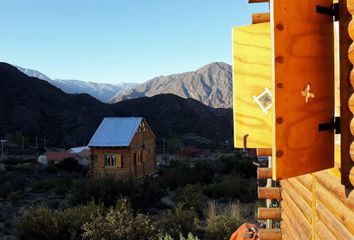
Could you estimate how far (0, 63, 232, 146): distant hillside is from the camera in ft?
228

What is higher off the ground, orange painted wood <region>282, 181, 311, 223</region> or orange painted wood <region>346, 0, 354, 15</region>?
orange painted wood <region>346, 0, 354, 15</region>

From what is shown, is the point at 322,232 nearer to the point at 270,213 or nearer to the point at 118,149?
the point at 270,213

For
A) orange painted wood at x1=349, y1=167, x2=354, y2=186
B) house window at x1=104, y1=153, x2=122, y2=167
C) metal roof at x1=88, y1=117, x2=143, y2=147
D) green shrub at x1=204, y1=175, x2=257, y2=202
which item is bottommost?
green shrub at x1=204, y1=175, x2=257, y2=202

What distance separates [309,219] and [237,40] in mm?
1574

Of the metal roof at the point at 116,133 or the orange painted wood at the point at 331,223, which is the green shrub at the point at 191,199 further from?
the orange painted wood at the point at 331,223

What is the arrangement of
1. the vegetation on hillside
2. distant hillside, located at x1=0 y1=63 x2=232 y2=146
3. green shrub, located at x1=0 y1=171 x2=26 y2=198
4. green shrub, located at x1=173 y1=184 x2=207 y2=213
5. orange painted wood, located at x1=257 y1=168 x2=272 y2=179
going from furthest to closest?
1. distant hillside, located at x1=0 y1=63 x2=232 y2=146
2. green shrub, located at x1=0 y1=171 x2=26 y2=198
3. green shrub, located at x1=173 y1=184 x2=207 y2=213
4. the vegetation on hillside
5. orange painted wood, located at x1=257 y1=168 x2=272 y2=179

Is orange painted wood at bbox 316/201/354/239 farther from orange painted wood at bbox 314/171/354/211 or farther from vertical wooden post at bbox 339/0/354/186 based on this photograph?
vertical wooden post at bbox 339/0/354/186

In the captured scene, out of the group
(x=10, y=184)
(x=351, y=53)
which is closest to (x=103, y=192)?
(x=10, y=184)

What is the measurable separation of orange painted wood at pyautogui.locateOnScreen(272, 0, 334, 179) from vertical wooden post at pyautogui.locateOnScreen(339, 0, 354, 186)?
0.28 ft

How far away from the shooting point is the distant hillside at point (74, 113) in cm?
6962

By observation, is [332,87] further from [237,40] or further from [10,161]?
[10,161]

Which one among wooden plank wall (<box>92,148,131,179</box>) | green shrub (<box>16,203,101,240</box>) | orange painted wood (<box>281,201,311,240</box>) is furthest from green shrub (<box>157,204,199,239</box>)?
wooden plank wall (<box>92,148,131,179</box>)

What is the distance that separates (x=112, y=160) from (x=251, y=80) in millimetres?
22078

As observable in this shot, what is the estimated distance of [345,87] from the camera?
2285mm
